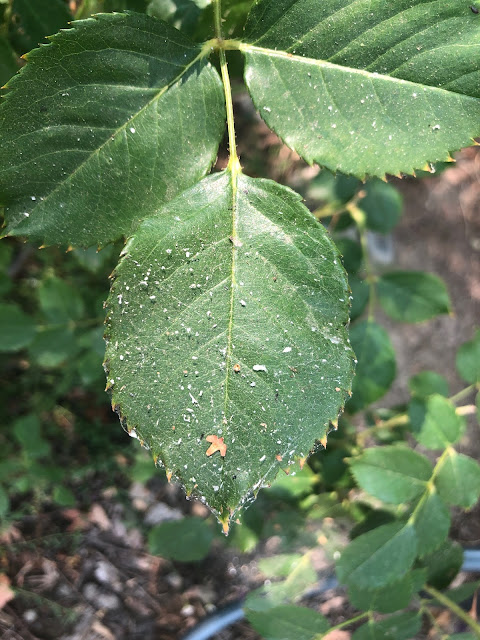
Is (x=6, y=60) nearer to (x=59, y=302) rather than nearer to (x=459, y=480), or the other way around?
(x=59, y=302)

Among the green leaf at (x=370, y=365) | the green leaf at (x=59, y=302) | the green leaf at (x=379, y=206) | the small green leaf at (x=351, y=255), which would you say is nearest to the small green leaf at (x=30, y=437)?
the green leaf at (x=59, y=302)

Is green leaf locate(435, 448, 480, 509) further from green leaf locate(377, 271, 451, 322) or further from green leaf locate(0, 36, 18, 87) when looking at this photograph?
green leaf locate(0, 36, 18, 87)

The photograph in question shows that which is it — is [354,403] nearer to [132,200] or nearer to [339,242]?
[339,242]

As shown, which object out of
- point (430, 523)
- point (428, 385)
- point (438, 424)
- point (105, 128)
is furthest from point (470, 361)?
point (105, 128)

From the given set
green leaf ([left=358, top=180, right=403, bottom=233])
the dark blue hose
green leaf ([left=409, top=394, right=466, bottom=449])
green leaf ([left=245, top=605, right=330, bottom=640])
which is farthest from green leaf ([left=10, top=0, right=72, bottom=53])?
the dark blue hose

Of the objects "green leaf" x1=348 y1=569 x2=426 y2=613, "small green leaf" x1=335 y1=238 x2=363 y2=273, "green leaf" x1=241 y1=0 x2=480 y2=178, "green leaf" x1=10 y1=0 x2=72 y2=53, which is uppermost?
"green leaf" x1=10 y1=0 x2=72 y2=53

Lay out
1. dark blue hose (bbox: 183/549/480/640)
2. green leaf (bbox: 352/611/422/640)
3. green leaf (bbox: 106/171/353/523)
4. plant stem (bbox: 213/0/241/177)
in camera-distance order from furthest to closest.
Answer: dark blue hose (bbox: 183/549/480/640)
green leaf (bbox: 352/611/422/640)
plant stem (bbox: 213/0/241/177)
green leaf (bbox: 106/171/353/523)

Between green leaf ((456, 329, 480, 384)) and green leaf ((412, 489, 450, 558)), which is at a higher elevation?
green leaf ((456, 329, 480, 384))
